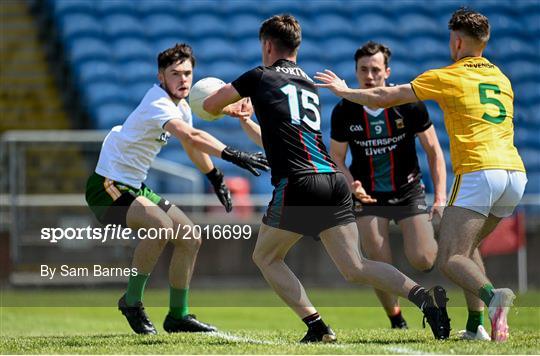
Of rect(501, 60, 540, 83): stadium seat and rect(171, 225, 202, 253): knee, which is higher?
rect(501, 60, 540, 83): stadium seat

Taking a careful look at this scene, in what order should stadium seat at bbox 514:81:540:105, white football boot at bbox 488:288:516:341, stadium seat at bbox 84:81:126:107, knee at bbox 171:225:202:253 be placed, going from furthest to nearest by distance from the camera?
stadium seat at bbox 514:81:540:105 < stadium seat at bbox 84:81:126:107 < knee at bbox 171:225:202:253 < white football boot at bbox 488:288:516:341

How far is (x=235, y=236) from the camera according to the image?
14.5 m

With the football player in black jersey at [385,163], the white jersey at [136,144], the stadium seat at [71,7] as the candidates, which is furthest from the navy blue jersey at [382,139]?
the stadium seat at [71,7]

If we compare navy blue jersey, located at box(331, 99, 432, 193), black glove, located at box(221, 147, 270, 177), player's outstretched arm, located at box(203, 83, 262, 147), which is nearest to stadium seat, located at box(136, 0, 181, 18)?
navy blue jersey, located at box(331, 99, 432, 193)

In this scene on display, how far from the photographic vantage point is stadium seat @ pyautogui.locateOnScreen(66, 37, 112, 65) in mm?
18484

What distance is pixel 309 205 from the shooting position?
6094 millimetres

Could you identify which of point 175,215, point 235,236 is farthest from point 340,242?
point 235,236

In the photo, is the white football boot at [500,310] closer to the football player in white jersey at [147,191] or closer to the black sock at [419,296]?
the black sock at [419,296]

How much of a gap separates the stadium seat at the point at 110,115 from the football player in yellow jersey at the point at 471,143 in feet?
37.3

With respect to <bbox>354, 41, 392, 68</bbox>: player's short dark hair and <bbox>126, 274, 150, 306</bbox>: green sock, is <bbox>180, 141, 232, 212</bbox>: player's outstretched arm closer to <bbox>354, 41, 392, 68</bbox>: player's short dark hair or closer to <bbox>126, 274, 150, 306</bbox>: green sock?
<bbox>126, 274, 150, 306</bbox>: green sock

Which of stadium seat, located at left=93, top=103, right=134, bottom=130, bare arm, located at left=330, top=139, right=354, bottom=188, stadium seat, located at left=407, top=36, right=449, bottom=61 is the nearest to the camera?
bare arm, located at left=330, top=139, right=354, bottom=188

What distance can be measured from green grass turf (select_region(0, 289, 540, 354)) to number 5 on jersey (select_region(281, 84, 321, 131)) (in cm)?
141

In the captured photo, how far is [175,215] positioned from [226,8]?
1324 centimetres

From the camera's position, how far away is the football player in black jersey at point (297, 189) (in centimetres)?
614
